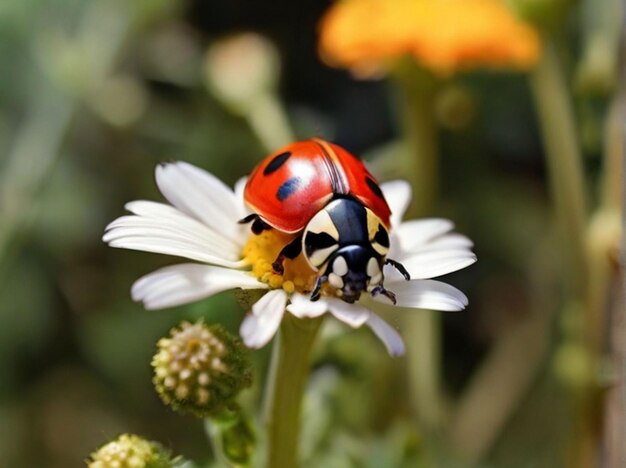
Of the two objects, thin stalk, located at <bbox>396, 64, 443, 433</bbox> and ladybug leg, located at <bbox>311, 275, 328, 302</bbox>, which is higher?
thin stalk, located at <bbox>396, 64, 443, 433</bbox>

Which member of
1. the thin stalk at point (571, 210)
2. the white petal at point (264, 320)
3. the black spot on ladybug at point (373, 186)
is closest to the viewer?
the white petal at point (264, 320)

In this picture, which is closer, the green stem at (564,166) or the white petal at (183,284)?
the white petal at (183,284)

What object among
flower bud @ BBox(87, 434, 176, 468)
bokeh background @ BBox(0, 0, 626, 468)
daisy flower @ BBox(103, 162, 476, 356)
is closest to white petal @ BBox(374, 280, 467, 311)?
daisy flower @ BBox(103, 162, 476, 356)

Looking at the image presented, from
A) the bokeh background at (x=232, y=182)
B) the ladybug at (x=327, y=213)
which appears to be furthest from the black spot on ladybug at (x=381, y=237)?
the bokeh background at (x=232, y=182)

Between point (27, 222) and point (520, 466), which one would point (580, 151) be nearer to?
point (520, 466)

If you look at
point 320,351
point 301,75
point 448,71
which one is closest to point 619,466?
point 320,351

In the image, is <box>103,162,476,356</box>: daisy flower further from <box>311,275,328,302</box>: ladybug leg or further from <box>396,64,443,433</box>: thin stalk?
<box>396,64,443,433</box>: thin stalk

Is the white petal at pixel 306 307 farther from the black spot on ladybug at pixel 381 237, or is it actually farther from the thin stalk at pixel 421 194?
the thin stalk at pixel 421 194
